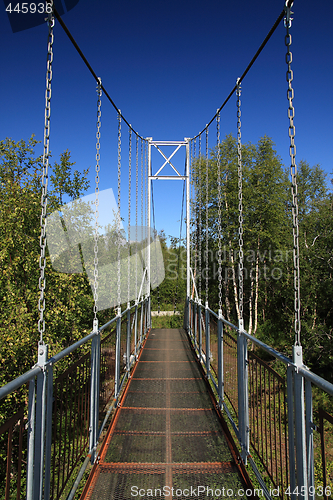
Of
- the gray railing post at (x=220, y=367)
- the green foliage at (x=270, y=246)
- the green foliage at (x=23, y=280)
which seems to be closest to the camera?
the gray railing post at (x=220, y=367)

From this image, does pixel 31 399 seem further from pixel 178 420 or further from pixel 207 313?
pixel 207 313

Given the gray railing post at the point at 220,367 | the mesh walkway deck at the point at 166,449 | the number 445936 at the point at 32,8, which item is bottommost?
the mesh walkway deck at the point at 166,449

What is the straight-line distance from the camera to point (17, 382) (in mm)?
1038

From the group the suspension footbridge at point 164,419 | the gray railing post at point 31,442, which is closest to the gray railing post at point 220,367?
the suspension footbridge at point 164,419

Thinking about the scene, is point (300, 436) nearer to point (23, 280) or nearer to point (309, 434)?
point (309, 434)

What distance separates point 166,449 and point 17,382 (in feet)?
4.97

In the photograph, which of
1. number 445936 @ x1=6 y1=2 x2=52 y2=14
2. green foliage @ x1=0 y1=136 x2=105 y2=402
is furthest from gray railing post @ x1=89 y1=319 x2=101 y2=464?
green foliage @ x1=0 y1=136 x2=105 y2=402

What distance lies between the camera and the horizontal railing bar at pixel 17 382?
0.94m

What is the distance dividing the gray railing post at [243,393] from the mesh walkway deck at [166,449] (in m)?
0.14

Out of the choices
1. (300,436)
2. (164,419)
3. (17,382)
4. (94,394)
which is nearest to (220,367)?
(164,419)

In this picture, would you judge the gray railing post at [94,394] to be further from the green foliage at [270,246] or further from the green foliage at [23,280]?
the green foliage at [270,246]

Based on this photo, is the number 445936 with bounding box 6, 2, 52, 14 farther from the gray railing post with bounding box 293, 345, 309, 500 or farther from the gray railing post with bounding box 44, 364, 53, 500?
the gray railing post with bounding box 293, 345, 309, 500

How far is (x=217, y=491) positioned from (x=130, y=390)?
1.76 meters

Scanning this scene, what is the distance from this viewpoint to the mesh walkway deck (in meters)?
1.72
